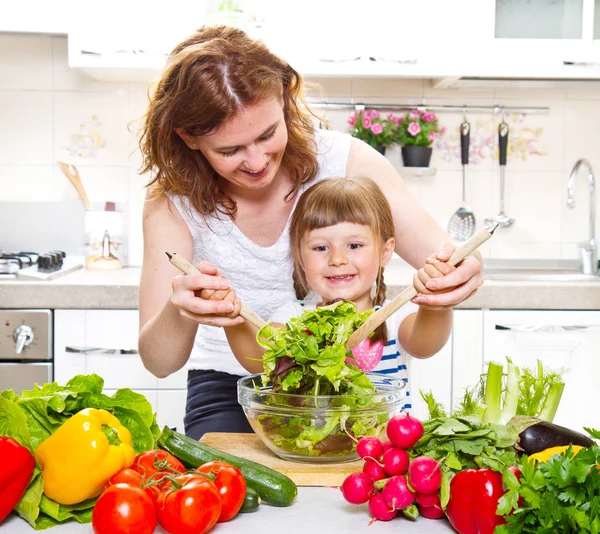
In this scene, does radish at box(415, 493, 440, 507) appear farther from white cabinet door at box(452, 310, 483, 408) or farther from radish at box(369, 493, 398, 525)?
white cabinet door at box(452, 310, 483, 408)

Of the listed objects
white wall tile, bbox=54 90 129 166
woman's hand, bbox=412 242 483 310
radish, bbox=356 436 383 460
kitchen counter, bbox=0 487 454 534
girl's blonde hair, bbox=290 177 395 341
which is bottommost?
kitchen counter, bbox=0 487 454 534

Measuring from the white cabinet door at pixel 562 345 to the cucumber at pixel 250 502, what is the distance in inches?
64.0

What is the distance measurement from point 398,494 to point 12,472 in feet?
1.48

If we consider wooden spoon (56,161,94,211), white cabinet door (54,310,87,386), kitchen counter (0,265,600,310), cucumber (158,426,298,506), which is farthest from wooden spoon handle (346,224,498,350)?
wooden spoon (56,161,94,211)

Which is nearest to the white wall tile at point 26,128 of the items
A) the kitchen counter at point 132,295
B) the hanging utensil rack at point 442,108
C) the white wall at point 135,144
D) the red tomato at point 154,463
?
the white wall at point 135,144

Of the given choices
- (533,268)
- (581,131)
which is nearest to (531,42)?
(581,131)

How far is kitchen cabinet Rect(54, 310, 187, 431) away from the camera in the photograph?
2486 millimetres

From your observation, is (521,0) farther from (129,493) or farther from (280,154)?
(129,493)

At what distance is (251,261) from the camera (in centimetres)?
181

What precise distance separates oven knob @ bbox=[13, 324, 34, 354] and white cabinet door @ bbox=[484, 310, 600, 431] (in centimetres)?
140

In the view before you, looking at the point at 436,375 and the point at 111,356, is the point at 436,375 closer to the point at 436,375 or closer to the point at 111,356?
the point at 436,375

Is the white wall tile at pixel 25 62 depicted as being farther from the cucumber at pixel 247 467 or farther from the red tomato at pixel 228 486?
the red tomato at pixel 228 486

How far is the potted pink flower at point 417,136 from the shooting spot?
3.00 metres

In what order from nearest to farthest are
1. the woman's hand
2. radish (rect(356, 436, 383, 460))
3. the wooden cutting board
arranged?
radish (rect(356, 436, 383, 460))
the wooden cutting board
the woman's hand
